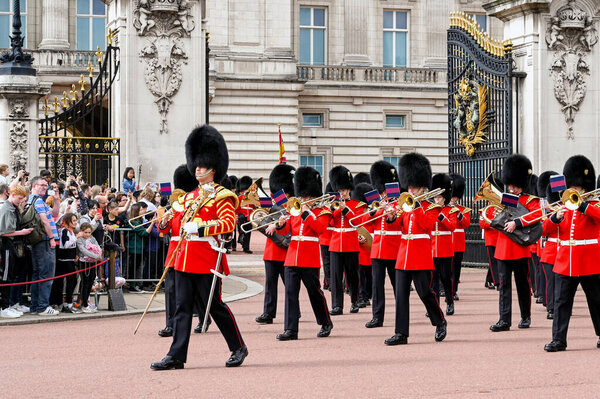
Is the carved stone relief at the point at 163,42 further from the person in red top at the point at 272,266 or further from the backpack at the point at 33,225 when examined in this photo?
the person in red top at the point at 272,266

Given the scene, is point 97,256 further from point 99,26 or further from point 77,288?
point 99,26

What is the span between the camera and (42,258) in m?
10.6

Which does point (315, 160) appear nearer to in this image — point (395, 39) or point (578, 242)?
point (395, 39)

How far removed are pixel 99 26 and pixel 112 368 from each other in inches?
1056

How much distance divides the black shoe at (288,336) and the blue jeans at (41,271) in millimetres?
2684

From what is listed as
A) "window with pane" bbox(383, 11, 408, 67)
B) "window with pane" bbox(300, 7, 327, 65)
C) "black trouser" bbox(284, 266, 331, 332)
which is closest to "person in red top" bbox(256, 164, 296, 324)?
"black trouser" bbox(284, 266, 331, 332)

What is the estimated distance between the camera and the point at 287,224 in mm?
9844

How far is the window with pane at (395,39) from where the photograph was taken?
36438 mm

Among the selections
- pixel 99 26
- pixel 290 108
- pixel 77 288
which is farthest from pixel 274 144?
pixel 77 288

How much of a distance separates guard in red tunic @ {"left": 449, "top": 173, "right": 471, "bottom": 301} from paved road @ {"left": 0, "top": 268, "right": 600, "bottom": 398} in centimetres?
222

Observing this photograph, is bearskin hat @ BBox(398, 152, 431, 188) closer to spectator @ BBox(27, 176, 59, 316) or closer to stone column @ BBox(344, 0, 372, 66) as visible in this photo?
spectator @ BBox(27, 176, 59, 316)

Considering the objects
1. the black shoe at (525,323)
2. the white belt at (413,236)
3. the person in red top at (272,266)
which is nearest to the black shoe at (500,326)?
the black shoe at (525,323)

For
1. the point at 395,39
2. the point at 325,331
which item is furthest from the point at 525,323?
the point at 395,39

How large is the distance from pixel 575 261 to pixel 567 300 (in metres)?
0.30
